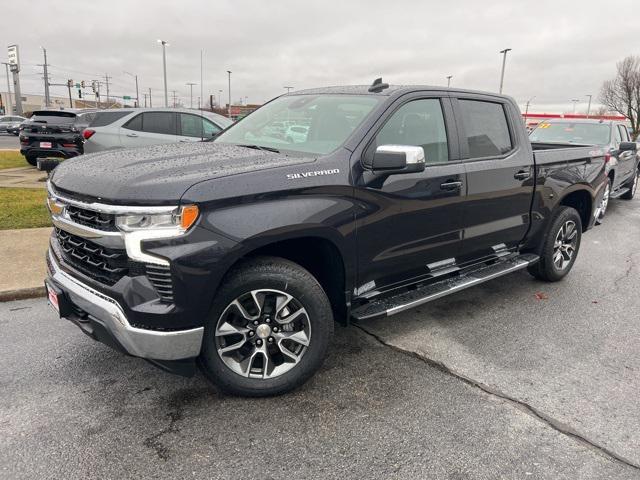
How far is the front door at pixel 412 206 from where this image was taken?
321 cm

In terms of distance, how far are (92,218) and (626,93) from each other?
57229mm

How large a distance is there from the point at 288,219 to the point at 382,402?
1.25m

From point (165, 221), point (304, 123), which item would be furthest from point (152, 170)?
point (304, 123)

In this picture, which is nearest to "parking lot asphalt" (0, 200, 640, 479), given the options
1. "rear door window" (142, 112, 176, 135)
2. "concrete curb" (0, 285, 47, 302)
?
"concrete curb" (0, 285, 47, 302)

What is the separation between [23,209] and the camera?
7.43 metres

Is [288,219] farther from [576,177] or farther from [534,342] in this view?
[576,177]

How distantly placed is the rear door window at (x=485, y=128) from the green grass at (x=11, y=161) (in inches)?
521

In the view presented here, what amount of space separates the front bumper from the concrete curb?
87.6 inches

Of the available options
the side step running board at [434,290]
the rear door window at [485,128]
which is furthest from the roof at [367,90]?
the side step running board at [434,290]

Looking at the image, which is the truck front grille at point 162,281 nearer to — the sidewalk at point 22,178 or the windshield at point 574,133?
the sidewalk at point 22,178

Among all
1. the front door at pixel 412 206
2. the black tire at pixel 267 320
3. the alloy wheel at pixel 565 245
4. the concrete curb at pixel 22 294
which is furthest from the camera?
the alloy wheel at pixel 565 245

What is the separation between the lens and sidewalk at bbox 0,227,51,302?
14.9ft

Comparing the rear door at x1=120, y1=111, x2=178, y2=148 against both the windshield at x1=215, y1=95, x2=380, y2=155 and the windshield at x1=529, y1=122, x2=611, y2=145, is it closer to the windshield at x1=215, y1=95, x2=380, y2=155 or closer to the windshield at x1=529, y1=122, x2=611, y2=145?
the windshield at x1=215, y1=95, x2=380, y2=155

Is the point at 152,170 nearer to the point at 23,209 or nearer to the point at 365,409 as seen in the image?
the point at 365,409
